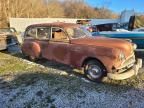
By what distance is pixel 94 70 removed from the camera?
7.01 m

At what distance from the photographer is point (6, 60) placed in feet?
33.2

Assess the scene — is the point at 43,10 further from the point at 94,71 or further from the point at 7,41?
the point at 94,71

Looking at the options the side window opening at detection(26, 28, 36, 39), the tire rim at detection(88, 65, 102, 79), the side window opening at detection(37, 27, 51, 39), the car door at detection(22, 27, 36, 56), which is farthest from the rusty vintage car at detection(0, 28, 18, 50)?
the tire rim at detection(88, 65, 102, 79)

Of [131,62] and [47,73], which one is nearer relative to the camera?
[131,62]

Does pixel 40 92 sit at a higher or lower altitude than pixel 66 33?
lower

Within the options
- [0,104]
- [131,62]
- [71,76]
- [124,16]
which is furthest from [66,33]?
[124,16]

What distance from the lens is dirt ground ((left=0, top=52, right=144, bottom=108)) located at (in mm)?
5445

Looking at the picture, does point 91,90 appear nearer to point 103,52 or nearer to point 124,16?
point 103,52

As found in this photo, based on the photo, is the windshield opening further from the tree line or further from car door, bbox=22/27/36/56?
the tree line

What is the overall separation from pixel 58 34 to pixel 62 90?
251cm

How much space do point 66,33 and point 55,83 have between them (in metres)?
1.89

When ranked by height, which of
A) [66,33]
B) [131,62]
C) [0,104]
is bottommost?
[0,104]

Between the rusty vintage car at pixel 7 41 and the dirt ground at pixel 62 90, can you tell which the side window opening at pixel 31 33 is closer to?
the dirt ground at pixel 62 90

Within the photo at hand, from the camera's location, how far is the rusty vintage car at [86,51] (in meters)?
6.59
